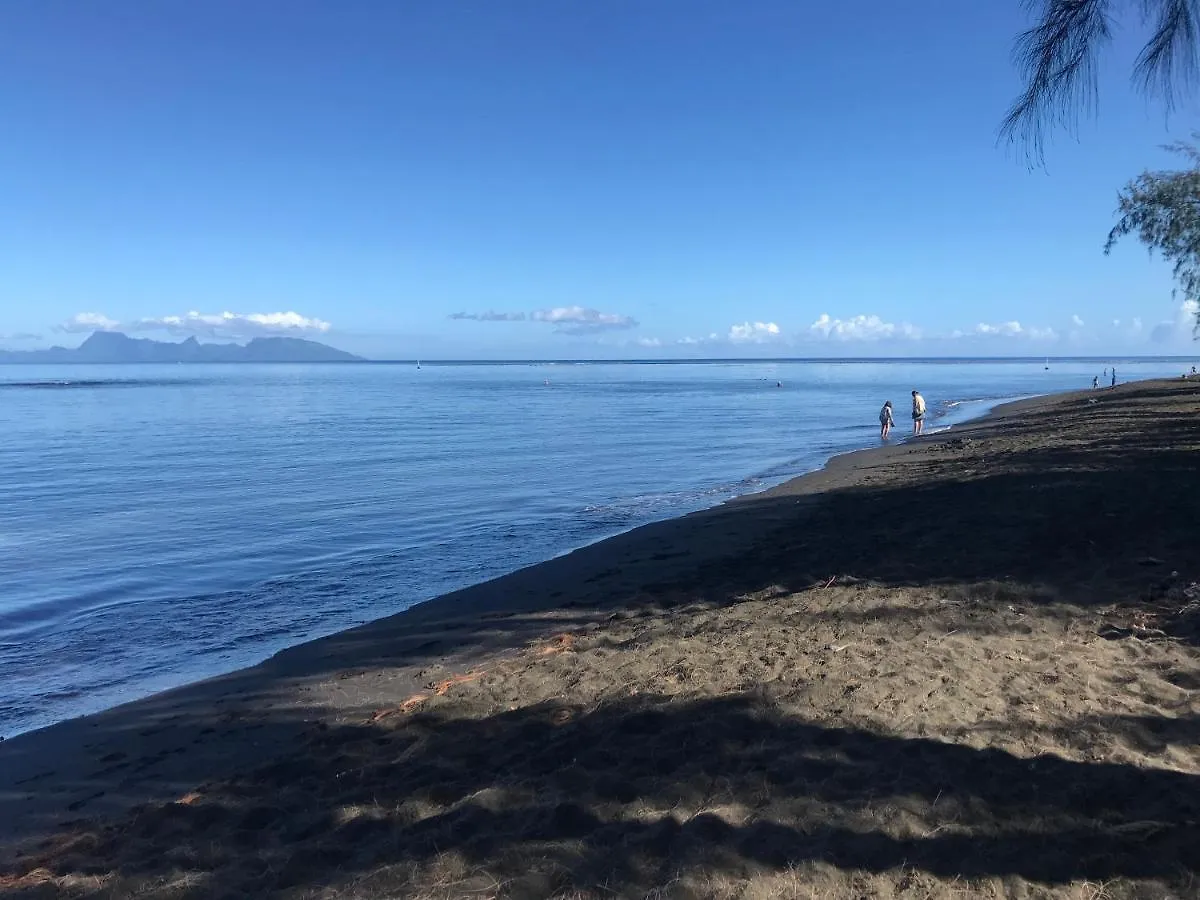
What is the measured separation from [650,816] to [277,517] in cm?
1588

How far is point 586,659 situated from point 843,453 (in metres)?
21.5

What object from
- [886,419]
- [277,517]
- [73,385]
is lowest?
[277,517]

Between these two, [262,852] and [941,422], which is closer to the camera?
[262,852]

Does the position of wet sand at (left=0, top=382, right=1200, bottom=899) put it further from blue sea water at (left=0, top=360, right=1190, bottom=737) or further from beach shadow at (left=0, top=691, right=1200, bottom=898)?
blue sea water at (left=0, top=360, right=1190, bottom=737)

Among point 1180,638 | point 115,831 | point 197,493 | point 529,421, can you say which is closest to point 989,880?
point 1180,638

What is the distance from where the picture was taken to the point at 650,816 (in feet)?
14.1

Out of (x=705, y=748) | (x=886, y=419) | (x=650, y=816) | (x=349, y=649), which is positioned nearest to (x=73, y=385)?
(x=886, y=419)

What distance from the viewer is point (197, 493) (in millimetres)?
21500

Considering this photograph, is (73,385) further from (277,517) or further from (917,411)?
(917,411)

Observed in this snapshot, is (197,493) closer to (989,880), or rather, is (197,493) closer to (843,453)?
(843,453)

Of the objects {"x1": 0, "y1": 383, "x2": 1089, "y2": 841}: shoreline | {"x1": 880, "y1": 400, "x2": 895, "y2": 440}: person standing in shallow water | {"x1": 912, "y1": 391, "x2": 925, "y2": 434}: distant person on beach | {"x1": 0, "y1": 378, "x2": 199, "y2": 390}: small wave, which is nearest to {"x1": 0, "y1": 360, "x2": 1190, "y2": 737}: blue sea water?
{"x1": 0, "y1": 383, "x2": 1089, "y2": 841}: shoreline

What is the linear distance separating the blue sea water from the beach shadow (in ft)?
14.0

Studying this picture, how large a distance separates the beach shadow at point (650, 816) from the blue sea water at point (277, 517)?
4.26 meters

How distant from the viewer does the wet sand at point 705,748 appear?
3844 millimetres
